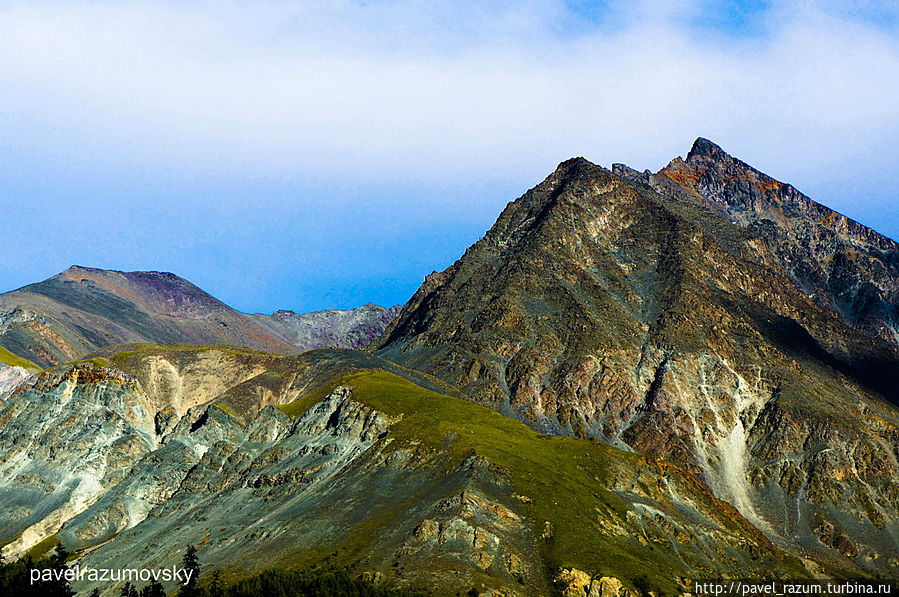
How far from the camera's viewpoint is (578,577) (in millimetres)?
197250

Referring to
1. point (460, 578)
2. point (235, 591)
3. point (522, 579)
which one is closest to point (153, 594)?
point (235, 591)

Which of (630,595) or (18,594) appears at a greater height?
(630,595)

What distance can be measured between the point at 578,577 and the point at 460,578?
27463 millimetres

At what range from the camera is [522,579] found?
19475cm

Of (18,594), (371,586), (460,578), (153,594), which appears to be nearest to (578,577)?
(460,578)

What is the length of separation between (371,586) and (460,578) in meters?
18.6

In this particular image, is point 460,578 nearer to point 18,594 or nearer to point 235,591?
point 235,591

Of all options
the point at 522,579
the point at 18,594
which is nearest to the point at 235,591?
the point at 18,594

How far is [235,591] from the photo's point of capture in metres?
190

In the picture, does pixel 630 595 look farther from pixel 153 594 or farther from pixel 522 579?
pixel 153 594

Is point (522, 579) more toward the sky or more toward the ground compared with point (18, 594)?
more toward the sky

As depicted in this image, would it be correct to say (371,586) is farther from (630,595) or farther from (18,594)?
(18,594)

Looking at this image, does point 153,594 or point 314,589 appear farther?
point 153,594

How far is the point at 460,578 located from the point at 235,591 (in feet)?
156
